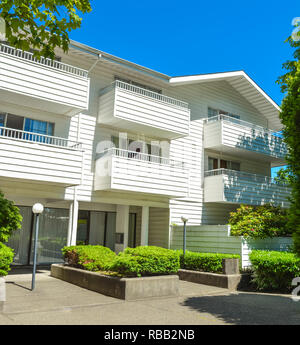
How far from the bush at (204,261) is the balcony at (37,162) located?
5.67 m

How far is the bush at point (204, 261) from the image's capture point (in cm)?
1337

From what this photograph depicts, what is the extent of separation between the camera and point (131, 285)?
31.9 feet

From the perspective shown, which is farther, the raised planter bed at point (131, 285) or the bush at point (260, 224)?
the bush at point (260, 224)

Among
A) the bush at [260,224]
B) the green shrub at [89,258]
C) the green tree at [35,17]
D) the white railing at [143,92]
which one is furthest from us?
the white railing at [143,92]

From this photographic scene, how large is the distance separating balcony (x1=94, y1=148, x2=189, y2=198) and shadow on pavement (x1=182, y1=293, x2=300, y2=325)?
21.2ft

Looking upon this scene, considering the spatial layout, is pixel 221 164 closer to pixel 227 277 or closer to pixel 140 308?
pixel 227 277

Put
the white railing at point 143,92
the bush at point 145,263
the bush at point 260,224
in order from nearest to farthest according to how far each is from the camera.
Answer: the bush at point 145,263 < the bush at point 260,224 < the white railing at point 143,92

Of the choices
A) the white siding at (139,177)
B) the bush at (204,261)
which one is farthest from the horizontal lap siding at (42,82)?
the bush at (204,261)

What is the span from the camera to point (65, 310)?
830 centimetres

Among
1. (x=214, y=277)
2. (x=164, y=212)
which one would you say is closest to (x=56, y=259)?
(x=164, y=212)

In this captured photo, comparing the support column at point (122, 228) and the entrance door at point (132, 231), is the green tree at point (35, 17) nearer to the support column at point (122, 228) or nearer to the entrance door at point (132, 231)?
the support column at point (122, 228)

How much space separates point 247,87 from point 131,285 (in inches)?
691

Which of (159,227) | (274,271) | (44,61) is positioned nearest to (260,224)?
(274,271)

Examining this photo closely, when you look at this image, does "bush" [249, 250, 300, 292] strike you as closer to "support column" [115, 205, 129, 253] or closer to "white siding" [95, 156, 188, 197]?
"white siding" [95, 156, 188, 197]
